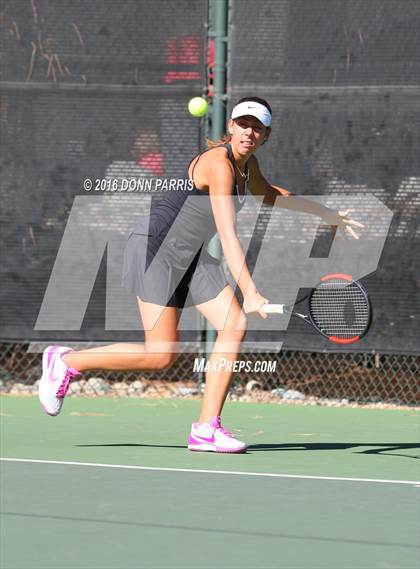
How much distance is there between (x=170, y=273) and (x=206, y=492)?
1.25 metres

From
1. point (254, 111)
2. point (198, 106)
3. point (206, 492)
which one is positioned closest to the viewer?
point (206, 492)

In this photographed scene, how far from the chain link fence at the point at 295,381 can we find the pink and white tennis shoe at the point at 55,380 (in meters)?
2.18

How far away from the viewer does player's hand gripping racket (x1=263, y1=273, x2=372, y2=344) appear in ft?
19.3

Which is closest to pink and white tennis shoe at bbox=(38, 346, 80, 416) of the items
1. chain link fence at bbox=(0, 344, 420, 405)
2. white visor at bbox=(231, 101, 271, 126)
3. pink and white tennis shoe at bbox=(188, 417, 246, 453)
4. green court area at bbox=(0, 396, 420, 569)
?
green court area at bbox=(0, 396, 420, 569)

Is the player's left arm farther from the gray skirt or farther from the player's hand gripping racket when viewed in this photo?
the gray skirt

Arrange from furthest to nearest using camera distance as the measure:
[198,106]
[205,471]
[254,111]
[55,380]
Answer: [198,106] < [55,380] < [254,111] < [205,471]

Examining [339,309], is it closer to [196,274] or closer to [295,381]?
[196,274]

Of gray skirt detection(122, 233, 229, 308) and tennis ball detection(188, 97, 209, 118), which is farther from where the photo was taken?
tennis ball detection(188, 97, 209, 118)

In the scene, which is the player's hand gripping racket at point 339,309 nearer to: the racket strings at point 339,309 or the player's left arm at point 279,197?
the racket strings at point 339,309

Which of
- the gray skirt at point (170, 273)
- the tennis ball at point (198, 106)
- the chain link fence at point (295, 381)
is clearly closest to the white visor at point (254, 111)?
the gray skirt at point (170, 273)

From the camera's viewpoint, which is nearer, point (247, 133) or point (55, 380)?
point (247, 133)

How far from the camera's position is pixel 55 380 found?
19.6 feet

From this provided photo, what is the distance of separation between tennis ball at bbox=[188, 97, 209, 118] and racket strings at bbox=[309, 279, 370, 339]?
2137 millimetres

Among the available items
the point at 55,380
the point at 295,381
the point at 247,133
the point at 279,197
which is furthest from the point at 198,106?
the point at 55,380
